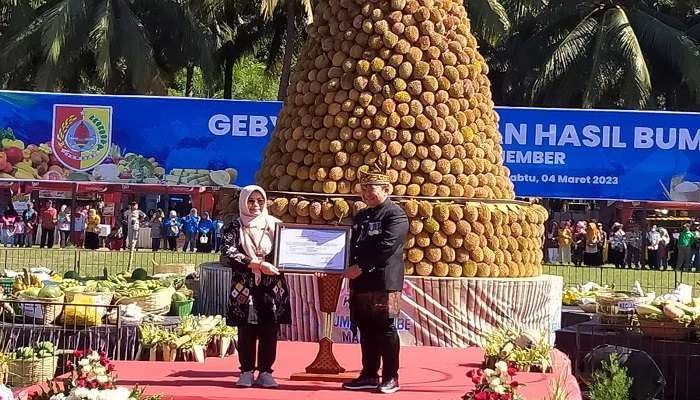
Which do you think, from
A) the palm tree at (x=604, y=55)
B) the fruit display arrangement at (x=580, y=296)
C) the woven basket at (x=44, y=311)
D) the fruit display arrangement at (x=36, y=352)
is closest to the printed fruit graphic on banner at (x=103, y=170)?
the fruit display arrangement at (x=580, y=296)

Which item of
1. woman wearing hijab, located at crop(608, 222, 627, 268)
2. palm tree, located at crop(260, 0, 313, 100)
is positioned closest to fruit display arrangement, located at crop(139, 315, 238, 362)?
palm tree, located at crop(260, 0, 313, 100)

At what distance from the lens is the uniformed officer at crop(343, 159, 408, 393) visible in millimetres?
7238

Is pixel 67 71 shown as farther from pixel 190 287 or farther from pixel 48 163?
pixel 190 287

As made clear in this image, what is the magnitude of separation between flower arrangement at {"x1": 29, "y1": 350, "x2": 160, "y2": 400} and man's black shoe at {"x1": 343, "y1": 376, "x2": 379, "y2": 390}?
172cm

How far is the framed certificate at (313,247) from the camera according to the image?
7453 millimetres

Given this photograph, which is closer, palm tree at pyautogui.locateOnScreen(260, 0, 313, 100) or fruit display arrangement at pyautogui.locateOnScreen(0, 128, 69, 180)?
fruit display arrangement at pyautogui.locateOnScreen(0, 128, 69, 180)

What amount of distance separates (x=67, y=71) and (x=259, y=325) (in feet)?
79.3

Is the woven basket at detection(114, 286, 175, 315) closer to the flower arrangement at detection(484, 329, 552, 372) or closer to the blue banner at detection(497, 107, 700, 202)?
the flower arrangement at detection(484, 329, 552, 372)

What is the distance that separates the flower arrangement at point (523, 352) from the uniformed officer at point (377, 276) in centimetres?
110

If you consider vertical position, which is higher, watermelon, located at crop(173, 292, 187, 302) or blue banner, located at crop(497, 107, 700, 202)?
blue banner, located at crop(497, 107, 700, 202)

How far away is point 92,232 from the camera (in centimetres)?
2642

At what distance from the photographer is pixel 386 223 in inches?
285

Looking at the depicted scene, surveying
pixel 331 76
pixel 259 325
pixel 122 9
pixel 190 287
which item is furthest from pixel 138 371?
pixel 122 9

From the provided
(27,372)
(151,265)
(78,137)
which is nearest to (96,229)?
(151,265)
